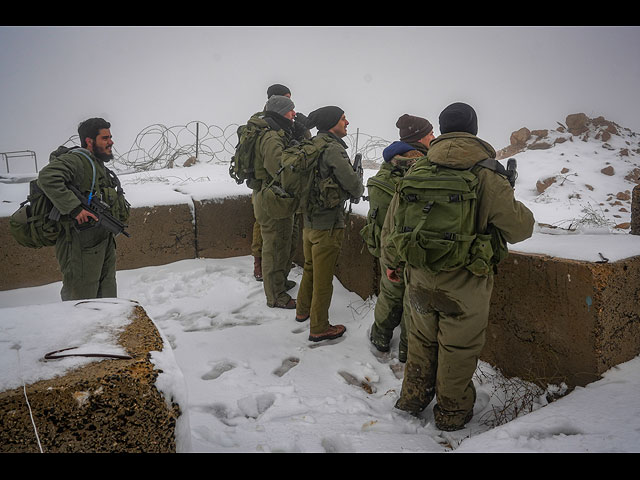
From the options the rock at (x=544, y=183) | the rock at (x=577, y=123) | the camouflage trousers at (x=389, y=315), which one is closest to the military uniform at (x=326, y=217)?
the camouflage trousers at (x=389, y=315)

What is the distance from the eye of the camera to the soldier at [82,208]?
2865 millimetres

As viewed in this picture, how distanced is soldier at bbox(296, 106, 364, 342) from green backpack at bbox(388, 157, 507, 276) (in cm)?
107

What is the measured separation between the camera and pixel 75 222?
3.00 m

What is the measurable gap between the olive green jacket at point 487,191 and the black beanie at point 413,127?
2.47 ft

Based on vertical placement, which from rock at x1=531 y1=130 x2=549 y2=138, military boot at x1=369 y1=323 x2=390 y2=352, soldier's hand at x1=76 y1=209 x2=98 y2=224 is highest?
rock at x1=531 y1=130 x2=549 y2=138

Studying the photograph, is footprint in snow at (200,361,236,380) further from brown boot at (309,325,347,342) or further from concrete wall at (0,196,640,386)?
concrete wall at (0,196,640,386)

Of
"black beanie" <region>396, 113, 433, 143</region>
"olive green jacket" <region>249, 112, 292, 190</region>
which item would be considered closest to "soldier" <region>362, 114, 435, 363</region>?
"black beanie" <region>396, 113, 433, 143</region>

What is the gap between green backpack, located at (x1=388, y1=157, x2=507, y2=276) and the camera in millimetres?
2002

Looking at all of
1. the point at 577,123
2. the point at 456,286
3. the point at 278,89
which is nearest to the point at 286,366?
the point at 456,286

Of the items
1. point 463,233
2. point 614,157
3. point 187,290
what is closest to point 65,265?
point 187,290

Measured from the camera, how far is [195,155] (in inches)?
305

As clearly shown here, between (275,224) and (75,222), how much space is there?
1632 mm

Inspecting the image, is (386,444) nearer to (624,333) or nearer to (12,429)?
(624,333)

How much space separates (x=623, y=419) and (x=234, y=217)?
4272mm
